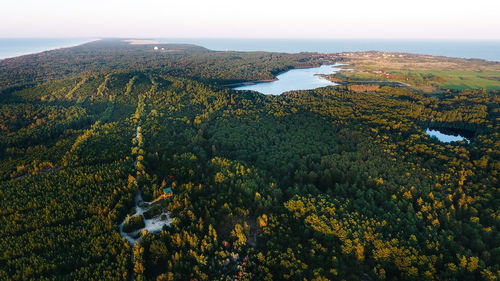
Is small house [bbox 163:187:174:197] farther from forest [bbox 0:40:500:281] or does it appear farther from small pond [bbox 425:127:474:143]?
small pond [bbox 425:127:474:143]

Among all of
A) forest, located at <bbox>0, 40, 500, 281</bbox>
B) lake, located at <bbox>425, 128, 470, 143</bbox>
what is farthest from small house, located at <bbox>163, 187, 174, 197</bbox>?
lake, located at <bbox>425, 128, 470, 143</bbox>

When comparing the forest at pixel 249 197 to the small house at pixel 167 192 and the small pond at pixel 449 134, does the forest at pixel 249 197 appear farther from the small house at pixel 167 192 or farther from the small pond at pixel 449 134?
the small pond at pixel 449 134

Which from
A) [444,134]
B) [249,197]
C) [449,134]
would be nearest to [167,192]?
[249,197]

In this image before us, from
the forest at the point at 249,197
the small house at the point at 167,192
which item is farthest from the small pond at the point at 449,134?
the small house at the point at 167,192

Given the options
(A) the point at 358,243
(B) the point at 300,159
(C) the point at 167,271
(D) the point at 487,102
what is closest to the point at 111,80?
(B) the point at 300,159

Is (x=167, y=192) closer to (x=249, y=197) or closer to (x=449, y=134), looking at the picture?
(x=249, y=197)

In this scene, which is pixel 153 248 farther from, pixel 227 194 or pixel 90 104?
pixel 90 104
